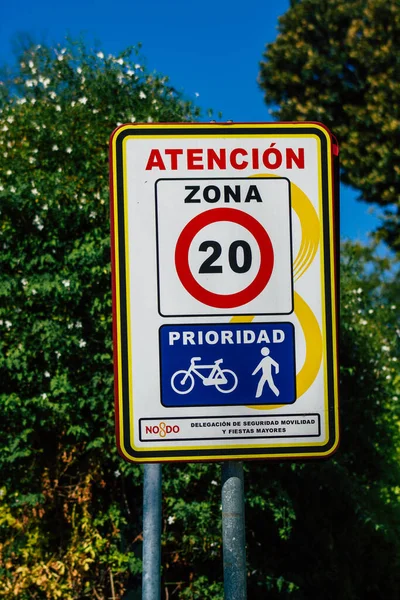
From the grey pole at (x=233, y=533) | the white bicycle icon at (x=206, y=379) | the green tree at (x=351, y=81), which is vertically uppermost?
the green tree at (x=351, y=81)

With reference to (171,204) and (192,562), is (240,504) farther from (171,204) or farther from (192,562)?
(192,562)

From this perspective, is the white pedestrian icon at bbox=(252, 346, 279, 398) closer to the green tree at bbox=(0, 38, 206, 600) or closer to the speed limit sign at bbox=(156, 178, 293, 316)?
the speed limit sign at bbox=(156, 178, 293, 316)

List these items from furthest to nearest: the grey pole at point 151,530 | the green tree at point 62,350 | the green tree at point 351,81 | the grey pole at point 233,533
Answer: the green tree at point 351,81
the green tree at point 62,350
the grey pole at point 151,530
the grey pole at point 233,533

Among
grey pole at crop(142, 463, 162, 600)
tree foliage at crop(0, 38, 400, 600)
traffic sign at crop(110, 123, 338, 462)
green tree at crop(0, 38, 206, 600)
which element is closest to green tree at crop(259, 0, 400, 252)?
tree foliage at crop(0, 38, 400, 600)

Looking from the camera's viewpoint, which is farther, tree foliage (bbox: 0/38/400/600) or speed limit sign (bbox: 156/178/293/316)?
tree foliage (bbox: 0/38/400/600)

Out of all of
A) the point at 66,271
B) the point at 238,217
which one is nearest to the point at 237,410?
the point at 238,217

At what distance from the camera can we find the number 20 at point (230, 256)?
6.54 ft

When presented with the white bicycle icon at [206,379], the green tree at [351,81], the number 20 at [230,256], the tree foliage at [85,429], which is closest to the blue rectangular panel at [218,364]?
the white bicycle icon at [206,379]

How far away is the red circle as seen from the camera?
1988 millimetres

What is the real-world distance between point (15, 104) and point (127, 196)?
549cm

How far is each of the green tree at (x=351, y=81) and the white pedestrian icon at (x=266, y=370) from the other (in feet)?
44.5

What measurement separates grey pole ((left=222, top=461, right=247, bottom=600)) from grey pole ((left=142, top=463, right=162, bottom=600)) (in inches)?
60.4

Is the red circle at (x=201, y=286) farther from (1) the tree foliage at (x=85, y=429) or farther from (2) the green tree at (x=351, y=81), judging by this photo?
(2) the green tree at (x=351, y=81)

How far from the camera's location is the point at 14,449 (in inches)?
238
